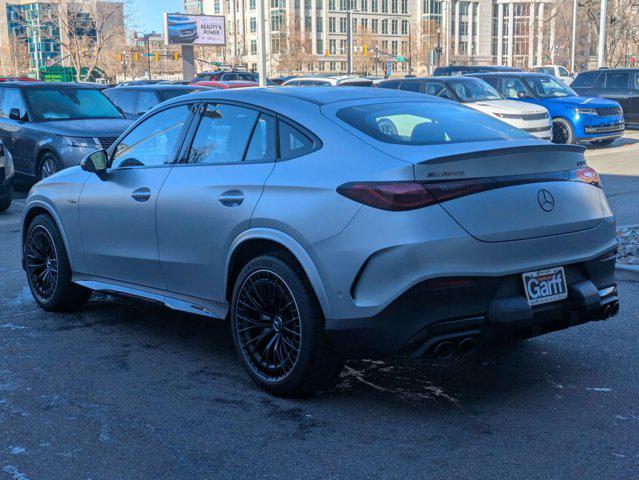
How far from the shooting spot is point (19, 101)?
1471cm

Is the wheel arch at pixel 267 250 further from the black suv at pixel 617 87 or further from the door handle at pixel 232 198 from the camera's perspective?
the black suv at pixel 617 87

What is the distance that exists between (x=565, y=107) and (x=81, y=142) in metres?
11.6

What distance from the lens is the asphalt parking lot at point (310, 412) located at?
390cm

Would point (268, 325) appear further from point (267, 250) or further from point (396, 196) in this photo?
point (396, 196)

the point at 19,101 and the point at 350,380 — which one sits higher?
the point at 19,101

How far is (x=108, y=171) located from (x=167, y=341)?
1.25 metres

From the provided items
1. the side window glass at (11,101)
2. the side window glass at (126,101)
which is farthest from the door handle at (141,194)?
the side window glass at (126,101)

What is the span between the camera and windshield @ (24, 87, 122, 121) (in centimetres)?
1460

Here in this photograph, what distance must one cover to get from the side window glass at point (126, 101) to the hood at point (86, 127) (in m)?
3.91

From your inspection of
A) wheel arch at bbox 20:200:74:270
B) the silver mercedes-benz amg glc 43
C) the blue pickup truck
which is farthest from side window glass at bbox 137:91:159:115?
the silver mercedes-benz amg glc 43

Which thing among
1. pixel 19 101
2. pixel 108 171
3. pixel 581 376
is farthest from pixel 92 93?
pixel 581 376

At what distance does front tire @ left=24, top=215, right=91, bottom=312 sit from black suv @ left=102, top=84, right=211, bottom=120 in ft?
37.0

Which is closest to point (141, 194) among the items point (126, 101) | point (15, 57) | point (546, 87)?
point (126, 101)

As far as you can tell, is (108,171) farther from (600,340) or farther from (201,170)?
(600,340)
